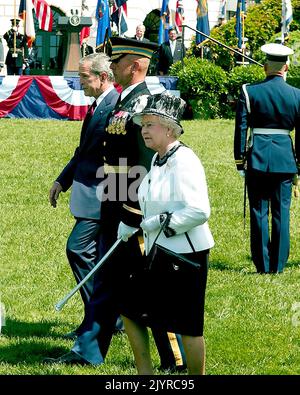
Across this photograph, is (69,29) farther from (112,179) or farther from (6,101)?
(112,179)

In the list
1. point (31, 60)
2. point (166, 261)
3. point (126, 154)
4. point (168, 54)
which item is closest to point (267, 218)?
point (126, 154)

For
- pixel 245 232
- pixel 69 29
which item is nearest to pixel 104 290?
pixel 245 232

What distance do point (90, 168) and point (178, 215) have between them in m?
1.77

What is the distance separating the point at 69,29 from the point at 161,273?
2248 centimetres

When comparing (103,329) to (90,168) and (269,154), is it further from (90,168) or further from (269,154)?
(269,154)

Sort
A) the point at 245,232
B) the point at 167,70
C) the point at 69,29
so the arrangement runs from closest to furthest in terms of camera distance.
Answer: the point at 245,232, the point at 167,70, the point at 69,29

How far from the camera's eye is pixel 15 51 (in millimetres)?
28062

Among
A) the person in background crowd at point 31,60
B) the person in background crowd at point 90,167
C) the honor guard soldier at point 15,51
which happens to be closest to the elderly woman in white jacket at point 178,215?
the person in background crowd at point 90,167

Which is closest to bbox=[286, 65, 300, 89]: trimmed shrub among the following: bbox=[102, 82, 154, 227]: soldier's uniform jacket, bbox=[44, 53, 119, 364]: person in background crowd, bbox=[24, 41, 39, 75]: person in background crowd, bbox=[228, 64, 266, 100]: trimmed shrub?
bbox=[228, 64, 266, 100]: trimmed shrub

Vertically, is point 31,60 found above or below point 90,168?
above

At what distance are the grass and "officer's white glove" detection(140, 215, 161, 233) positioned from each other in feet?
3.96

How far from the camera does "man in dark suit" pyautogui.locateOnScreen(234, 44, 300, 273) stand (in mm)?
8734

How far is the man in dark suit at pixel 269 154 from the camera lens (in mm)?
8734

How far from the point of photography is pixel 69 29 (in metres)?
27.0
